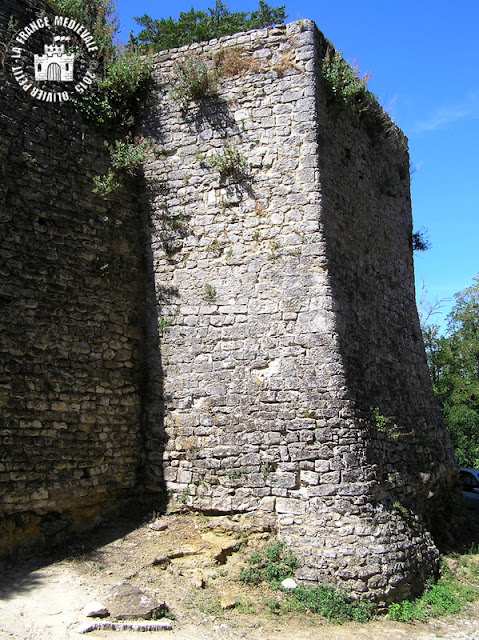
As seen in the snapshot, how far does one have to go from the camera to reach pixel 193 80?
29.3ft

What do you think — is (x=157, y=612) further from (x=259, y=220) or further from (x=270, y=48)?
(x=270, y=48)

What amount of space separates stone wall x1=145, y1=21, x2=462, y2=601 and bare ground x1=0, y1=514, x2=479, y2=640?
1.37 ft

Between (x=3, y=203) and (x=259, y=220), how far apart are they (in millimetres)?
3220

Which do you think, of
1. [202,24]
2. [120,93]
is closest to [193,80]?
[120,93]

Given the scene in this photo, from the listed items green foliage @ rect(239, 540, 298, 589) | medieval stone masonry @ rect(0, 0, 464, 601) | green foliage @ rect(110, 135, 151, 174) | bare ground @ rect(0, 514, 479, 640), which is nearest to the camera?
bare ground @ rect(0, 514, 479, 640)

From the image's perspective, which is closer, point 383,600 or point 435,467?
point 383,600

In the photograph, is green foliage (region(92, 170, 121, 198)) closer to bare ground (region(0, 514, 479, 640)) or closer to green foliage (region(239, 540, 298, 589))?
bare ground (region(0, 514, 479, 640))

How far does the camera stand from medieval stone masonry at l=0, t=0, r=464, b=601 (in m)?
7.23

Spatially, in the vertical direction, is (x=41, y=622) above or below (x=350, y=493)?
below

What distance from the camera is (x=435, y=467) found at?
9453 mm

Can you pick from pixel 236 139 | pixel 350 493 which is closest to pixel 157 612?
pixel 350 493

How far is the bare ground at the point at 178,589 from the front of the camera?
18.8 feet

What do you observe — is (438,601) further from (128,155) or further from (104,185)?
(128,155)

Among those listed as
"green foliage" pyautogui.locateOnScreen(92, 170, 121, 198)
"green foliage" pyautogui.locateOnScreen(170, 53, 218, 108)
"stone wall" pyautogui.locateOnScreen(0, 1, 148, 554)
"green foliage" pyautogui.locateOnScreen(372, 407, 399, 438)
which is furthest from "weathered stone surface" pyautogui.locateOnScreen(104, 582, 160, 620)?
"green foliage" pyautogui.locateOnScreen(170, 53, 218, 108)
